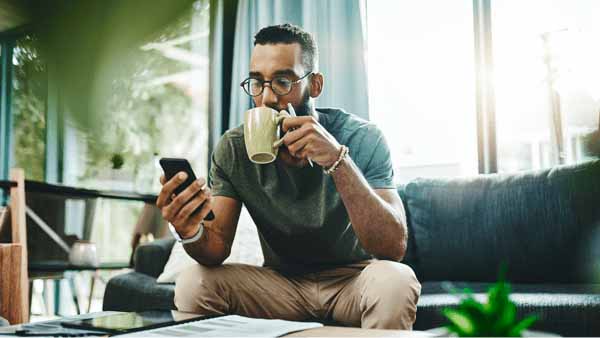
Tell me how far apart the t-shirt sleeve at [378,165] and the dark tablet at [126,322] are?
1.97ft

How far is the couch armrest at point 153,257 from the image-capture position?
252 centimetres

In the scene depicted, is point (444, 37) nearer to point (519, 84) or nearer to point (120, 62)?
point (519, 84)

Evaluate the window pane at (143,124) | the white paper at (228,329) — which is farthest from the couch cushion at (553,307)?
the window pane at (143,124)

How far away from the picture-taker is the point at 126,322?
0.95 m

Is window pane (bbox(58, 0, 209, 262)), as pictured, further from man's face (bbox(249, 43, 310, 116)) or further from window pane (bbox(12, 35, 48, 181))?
man's face (bbox(249, 43, 310, 116))

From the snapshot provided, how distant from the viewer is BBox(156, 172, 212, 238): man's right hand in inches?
44.1

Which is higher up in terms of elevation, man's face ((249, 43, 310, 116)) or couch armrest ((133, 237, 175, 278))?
man's face ((249, 43, 310, 116))

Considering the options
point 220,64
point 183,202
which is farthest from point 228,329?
point 220,64

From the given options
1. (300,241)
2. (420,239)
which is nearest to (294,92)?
(300,241)

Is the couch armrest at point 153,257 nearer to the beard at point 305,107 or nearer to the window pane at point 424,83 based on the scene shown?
the beard at point 305,107

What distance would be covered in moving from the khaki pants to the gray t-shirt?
7 centimetres

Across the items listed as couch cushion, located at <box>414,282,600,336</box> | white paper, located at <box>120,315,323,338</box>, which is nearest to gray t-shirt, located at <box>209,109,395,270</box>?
couch cushion, located at <box>414,282,600,336</box>

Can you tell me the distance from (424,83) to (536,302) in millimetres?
1889

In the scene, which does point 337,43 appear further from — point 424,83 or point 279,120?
point 279,120
